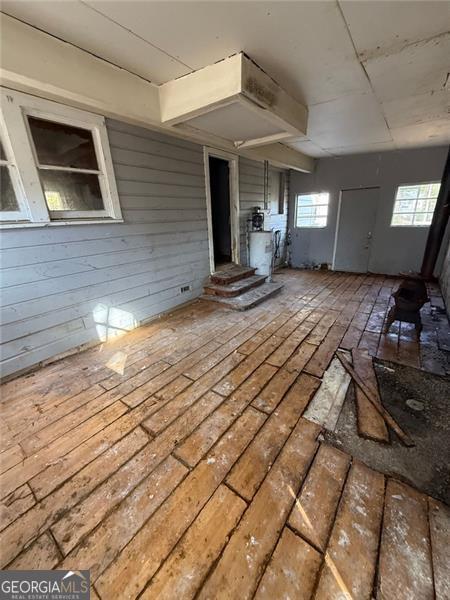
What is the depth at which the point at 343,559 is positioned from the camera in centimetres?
98

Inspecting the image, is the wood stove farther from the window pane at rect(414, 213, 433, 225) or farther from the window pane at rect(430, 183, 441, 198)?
the window pane at rect(430, 183, 441, 198)

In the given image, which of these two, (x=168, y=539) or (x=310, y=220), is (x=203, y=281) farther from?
(x=310, y=220)

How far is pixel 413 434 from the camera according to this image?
5.13 feet

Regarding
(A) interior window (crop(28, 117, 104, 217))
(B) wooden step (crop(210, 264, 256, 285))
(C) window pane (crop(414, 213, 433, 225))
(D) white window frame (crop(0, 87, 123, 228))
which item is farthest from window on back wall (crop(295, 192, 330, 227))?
(A) interior window (crop(28, 117, 104, 217))

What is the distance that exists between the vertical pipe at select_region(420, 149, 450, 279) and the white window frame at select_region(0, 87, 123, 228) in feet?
12.4

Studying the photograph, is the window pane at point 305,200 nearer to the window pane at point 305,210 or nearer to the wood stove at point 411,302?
the window pane at point 305,210

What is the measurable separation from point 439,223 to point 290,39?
254 centimetres

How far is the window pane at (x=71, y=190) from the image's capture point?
2250 mm

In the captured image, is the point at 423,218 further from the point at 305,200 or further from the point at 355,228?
the point at 305,200

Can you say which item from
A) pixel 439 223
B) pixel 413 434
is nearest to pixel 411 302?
pixel 439 223

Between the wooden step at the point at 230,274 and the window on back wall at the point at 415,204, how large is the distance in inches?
137

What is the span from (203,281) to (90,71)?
2737 millimetres

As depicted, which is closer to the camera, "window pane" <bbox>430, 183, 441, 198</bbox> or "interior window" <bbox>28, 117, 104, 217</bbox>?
"interior window" <bbox>28, 117, 104, 217</bbox>

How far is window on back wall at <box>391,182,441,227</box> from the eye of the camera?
4.84 metres
